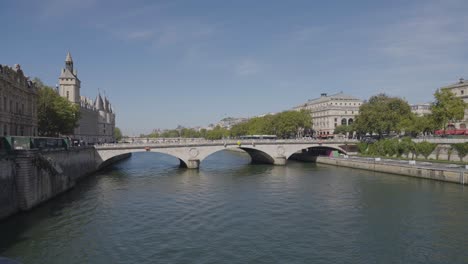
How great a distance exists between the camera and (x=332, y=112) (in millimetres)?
149250

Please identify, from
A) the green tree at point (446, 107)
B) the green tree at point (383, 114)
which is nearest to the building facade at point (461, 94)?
the green tree at point (383, 114)

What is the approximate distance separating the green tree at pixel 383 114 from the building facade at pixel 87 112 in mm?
64308

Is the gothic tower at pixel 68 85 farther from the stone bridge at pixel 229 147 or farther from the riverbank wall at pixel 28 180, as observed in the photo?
the riverbank wall at pixel 28 180

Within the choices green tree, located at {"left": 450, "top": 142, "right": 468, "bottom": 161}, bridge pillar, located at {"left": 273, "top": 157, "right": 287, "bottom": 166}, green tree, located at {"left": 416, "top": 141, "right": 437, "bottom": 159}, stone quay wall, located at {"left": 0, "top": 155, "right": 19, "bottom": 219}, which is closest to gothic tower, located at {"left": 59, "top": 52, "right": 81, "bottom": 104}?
bridge pillar, located at {"left": 273, "top": 157, "right": 287, "bottom": 166}

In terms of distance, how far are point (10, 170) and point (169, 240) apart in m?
15.0

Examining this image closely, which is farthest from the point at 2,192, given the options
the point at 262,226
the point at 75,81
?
the point at 75,81

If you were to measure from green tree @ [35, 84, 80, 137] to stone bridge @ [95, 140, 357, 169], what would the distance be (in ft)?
33.3

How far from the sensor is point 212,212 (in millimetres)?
32844

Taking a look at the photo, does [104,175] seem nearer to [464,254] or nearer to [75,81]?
[75,81]

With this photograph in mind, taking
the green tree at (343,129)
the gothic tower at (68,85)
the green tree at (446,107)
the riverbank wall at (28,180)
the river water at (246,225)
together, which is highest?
the gothic tower at (68,85)

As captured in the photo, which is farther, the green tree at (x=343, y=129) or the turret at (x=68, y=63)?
the green tree at (x=343, y=129)

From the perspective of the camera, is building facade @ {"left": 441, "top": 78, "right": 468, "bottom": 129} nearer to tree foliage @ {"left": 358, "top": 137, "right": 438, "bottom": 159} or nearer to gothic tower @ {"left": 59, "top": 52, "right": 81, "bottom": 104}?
tree foliage @ {"left": 358, "top": 137, "right": 438, "bottom": 159}

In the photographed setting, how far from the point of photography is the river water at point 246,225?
882 inches

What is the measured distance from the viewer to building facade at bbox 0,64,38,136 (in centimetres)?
4600
